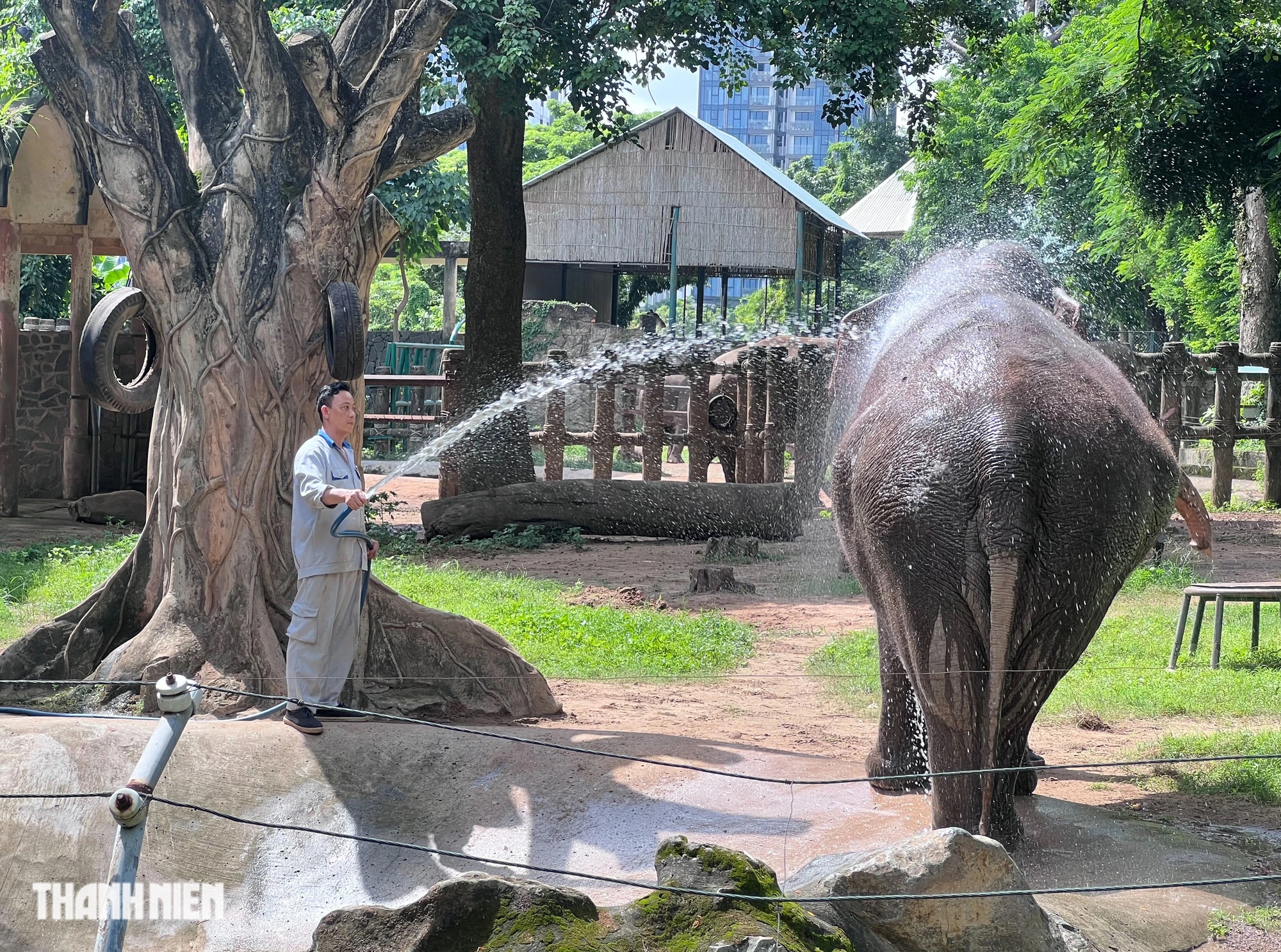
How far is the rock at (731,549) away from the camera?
12.5m

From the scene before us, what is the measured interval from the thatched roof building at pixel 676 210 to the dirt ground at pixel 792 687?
16.6 meters

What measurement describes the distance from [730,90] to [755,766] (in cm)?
1000

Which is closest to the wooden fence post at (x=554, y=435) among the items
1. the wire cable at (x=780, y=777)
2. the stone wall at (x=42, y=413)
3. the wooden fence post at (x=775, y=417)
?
the wooden fence post at (x=775, y=417)

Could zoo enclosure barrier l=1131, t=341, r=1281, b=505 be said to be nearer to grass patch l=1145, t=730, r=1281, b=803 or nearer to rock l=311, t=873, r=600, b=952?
grass patch l=1145, t=730, r=1281, b=803

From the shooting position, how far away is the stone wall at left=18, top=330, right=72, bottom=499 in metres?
15.8

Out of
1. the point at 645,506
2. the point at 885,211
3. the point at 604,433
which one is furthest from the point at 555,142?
the point at 645,506

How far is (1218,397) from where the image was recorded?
16.7 m

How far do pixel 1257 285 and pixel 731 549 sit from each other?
12747 mm

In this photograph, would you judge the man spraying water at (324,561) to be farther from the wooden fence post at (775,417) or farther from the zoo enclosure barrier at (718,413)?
the wooden fence post at (775,417)

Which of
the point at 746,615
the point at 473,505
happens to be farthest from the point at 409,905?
the point at 473,505

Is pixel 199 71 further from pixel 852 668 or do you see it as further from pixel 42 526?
pixel 42 526

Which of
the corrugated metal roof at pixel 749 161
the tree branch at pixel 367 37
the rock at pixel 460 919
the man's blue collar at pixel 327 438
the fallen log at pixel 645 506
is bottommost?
the rock at pixel 460 919

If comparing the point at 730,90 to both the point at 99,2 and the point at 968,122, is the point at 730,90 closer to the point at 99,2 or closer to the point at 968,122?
the point at 99,2

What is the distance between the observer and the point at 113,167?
6.75m
